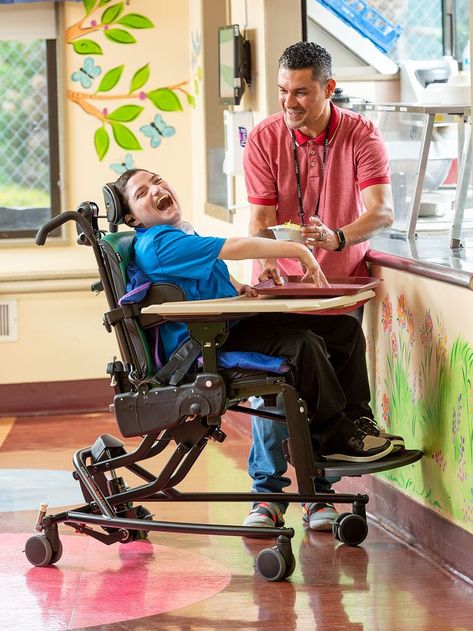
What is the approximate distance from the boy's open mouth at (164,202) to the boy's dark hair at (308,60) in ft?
1.94

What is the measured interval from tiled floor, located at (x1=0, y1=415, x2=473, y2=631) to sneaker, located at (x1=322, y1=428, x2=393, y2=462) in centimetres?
35

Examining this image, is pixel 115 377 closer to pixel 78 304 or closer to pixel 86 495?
pixel 86 495

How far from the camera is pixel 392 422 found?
14.0 feet

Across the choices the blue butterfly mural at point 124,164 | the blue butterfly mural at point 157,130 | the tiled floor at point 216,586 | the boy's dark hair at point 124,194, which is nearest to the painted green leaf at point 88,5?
the blue butterfly mural at point 157,130

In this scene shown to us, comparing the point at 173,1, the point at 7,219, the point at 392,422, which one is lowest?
the point at 392,422

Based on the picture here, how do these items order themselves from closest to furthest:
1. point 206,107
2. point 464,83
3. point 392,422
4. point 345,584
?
point 345,584
point 392,422
point 464,83
point 206,107

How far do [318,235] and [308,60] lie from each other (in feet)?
1.95

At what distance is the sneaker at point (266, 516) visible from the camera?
410 centimetres

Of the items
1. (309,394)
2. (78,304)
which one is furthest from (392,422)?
(78,304)

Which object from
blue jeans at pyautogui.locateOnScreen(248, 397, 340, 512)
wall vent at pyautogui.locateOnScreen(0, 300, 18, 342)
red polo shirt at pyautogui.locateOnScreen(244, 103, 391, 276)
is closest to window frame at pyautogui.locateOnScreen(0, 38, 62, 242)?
wall vent at pyautogui.locateOnScreen(0, 300, 18, 342)

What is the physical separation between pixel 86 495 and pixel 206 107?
2828 mm

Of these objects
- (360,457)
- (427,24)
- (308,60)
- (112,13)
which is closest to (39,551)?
(360,457)

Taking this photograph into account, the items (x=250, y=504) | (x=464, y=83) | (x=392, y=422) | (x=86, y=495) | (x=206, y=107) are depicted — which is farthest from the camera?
(x=206, y=107)

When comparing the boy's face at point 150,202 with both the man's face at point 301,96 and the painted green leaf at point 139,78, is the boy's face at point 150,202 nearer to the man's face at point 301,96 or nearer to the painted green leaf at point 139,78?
the man's face at point 301,96
